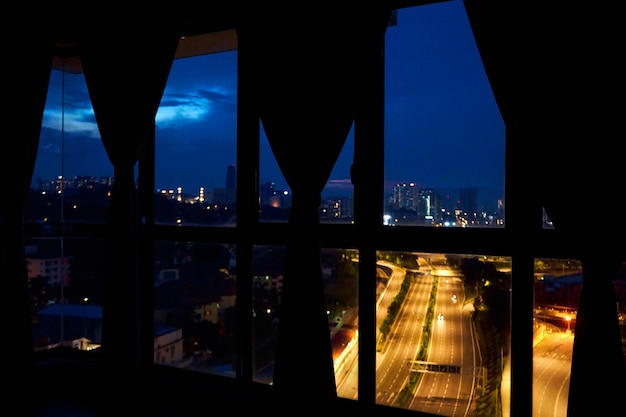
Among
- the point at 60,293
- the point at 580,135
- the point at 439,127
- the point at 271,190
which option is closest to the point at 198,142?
the point at 271,190

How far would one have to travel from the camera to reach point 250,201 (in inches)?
126

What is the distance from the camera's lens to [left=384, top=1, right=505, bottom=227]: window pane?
8.57 ft

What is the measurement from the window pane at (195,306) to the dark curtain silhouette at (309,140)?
2.26ft

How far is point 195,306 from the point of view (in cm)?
349

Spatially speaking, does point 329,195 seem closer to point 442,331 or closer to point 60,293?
point 442,331

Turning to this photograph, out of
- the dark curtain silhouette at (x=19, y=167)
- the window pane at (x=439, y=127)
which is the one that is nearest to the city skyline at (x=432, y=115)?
the window pane at (x=439, y=127)

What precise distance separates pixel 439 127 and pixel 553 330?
1248mm

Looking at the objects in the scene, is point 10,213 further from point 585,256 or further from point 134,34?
point 585,256

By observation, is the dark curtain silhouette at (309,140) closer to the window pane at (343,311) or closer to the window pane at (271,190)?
the window pane at (343,311)

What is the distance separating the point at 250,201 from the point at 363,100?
1010 mm

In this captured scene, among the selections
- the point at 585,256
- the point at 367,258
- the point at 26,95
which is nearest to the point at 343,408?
the point at 367,258

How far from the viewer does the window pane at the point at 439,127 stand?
261 cm

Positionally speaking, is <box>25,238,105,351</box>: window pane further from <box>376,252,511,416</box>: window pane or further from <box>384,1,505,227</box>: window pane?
<box>384,1,505,227</box>: window pane

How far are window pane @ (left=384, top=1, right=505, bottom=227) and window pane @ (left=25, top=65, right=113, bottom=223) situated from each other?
8.01ft
